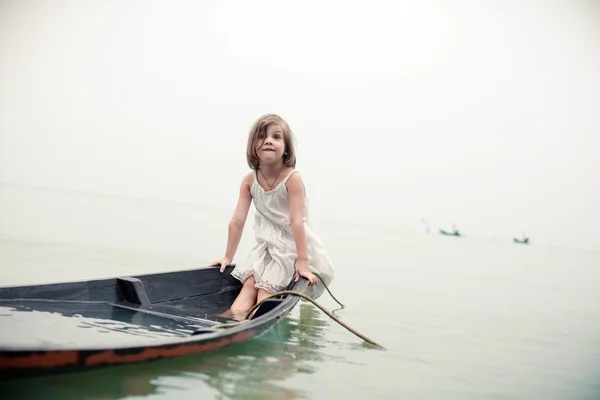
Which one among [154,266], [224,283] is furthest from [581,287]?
[224,283]

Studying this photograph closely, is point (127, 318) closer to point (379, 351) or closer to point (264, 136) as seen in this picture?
point (264, 136)

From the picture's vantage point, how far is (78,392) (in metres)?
1.72

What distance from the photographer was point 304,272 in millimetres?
2857

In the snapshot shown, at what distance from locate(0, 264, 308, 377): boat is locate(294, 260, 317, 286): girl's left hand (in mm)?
37

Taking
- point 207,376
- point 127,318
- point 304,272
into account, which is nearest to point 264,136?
point 304,272

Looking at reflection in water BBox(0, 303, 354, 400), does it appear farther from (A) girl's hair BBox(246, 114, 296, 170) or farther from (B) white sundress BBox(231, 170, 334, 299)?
(A) girl's hair BBox(246, 114, 296, 170)

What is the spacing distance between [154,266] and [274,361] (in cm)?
394

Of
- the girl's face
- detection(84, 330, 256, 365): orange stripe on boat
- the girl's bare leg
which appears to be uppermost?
the girl's face

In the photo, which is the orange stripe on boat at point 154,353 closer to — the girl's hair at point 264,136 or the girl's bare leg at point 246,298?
A: the girl's bare leg at point 246,298

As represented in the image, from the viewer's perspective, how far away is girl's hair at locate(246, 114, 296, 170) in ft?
9.60

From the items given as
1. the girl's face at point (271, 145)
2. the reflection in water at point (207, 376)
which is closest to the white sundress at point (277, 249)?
the girl's face at point (271, 145)

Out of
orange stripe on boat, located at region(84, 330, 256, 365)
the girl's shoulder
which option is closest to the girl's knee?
the girl's shoulder

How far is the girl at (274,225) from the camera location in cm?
289

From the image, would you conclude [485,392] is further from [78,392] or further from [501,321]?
[501,321]
